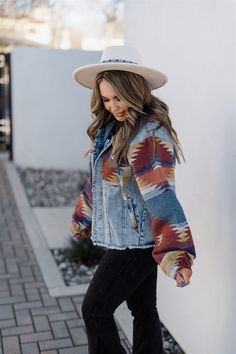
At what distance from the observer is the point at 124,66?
6.70ft

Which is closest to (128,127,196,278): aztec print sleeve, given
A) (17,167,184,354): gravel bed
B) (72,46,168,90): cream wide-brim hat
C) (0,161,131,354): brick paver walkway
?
(72,46,168,90): cream wide-brim hat

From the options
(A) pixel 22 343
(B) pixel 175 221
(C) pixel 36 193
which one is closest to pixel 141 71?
(B) pixel 175 221

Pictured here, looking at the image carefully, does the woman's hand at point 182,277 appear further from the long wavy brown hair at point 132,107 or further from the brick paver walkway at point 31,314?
the brick paver walkway at point 31,314

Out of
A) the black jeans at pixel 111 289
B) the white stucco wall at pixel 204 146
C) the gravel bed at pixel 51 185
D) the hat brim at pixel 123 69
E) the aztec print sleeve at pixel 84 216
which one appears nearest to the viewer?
the hat brim at pixel 123 69

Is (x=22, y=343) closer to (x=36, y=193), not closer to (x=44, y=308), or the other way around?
(x=44, y=308)

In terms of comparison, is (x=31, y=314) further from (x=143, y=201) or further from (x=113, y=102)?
(x=113, y=102)

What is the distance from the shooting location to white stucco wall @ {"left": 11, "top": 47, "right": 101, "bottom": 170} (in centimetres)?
869

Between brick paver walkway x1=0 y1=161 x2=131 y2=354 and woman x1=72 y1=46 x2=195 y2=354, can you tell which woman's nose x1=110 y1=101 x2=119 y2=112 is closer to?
woman x1=72 y1=46 x2=195 y2=354

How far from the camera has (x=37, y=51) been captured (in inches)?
347

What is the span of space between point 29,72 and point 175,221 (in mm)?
7323

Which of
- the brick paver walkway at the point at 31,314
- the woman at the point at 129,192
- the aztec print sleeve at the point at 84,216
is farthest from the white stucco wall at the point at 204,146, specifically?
the brick paver walkway at the point at 31,314

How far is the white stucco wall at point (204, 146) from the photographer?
2309mm

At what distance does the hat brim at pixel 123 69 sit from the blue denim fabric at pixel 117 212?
285 millimetres

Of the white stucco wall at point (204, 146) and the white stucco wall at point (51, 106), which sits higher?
the white stucco wall at point (204, 146)
